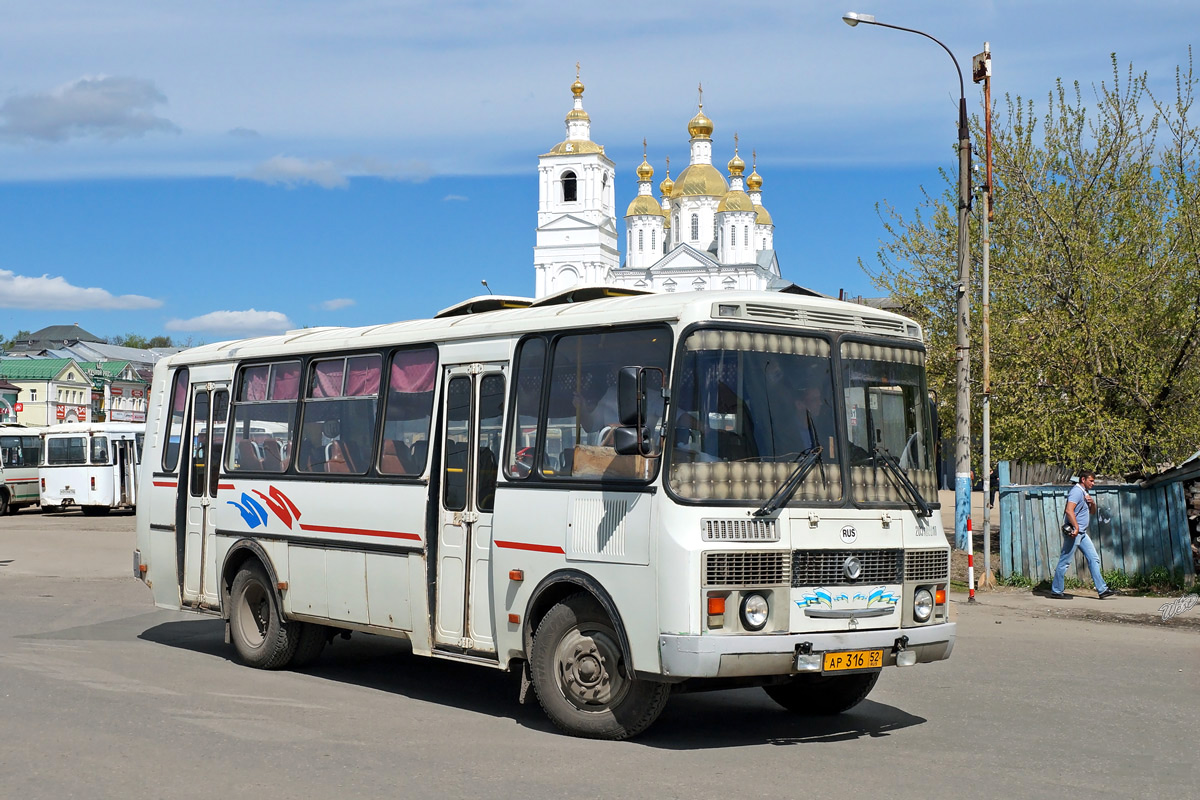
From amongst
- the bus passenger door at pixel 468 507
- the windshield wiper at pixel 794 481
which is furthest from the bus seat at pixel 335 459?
the windshield wiper at pixel 794 481

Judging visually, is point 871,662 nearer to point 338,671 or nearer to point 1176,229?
point 338,671

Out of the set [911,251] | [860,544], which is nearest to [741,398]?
[860,544]

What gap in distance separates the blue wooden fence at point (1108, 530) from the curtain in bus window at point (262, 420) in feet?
37.6

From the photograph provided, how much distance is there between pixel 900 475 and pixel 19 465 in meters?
39.8

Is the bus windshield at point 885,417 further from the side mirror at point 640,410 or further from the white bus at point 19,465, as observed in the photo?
the white bus at point 19,465

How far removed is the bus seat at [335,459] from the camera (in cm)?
1064

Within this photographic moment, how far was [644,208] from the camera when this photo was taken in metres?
125

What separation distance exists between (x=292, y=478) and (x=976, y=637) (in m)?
7.39

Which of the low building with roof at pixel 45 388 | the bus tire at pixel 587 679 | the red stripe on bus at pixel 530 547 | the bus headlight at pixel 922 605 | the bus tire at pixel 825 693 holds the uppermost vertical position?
the low building with roof at pixel 45 388

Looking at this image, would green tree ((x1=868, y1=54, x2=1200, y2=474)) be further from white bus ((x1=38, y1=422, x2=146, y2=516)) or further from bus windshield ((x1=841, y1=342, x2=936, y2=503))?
white bus ((x1=38, y1=422, x2=146, y2=516))

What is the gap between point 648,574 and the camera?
7.88 metres

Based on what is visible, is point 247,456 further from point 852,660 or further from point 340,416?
point 852,660

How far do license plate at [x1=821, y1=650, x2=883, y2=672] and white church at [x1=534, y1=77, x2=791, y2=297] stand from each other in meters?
107

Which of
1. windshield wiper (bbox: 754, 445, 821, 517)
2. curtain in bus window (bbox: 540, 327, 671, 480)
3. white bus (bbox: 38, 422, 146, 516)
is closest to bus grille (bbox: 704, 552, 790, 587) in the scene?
windshield wiper (bbox: 754, 445, 821, 517)
